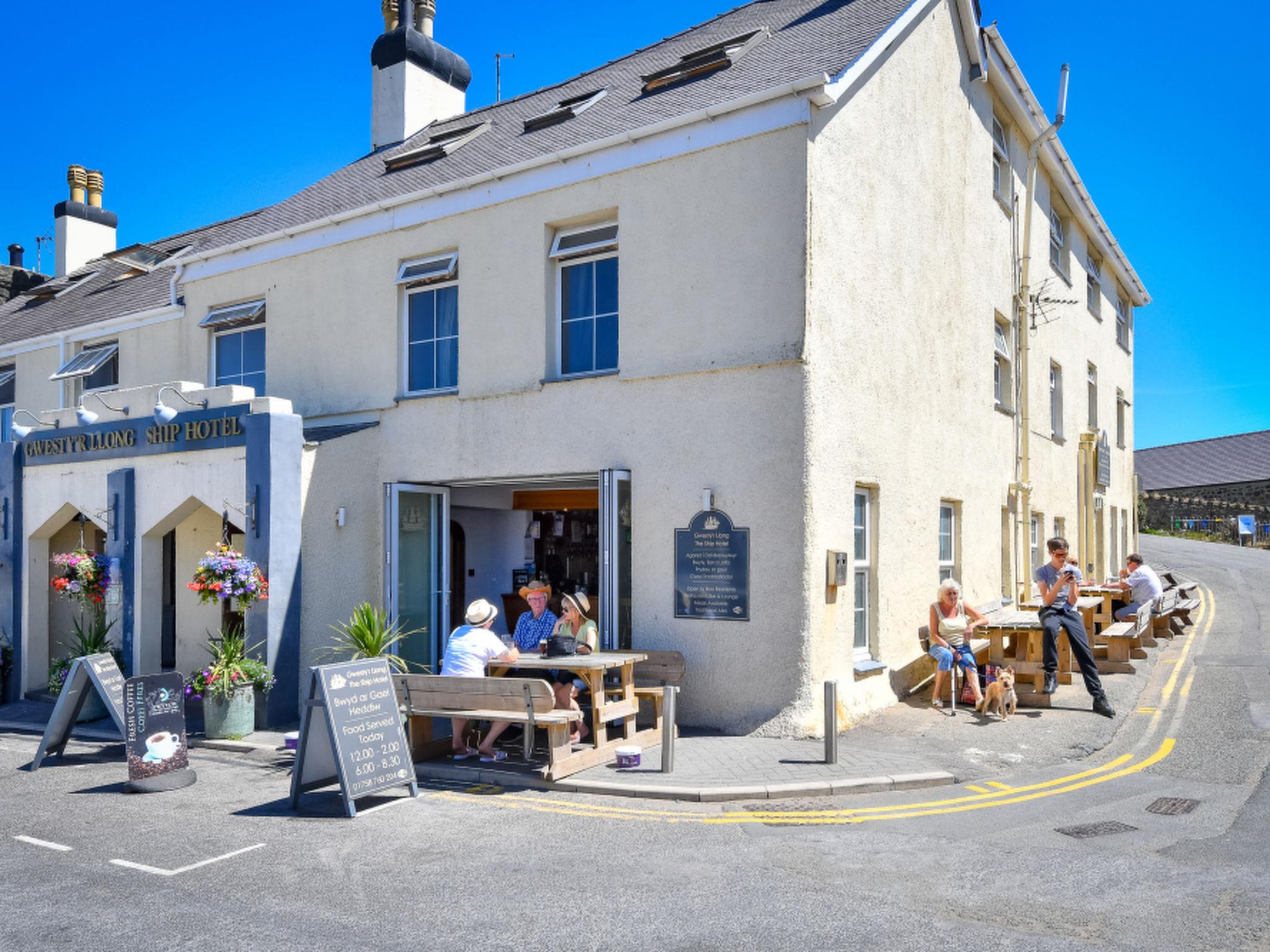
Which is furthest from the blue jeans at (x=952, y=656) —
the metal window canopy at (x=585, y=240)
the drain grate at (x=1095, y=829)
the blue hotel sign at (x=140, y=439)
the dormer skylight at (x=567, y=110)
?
the blue hotel sign at (x=140, y=439)

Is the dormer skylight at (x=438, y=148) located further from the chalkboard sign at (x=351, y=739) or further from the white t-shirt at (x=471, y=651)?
the chalkboard sign at (x=351, y=739)

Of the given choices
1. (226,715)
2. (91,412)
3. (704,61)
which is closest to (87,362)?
(91,412)

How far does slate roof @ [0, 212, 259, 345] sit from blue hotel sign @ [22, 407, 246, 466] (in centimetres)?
300

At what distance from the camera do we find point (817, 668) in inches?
390

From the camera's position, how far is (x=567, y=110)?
44.6 ft

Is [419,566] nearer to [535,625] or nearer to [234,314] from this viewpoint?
[535,625]

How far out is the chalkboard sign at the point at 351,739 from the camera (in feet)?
25.2

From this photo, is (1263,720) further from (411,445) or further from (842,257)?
(411,445)

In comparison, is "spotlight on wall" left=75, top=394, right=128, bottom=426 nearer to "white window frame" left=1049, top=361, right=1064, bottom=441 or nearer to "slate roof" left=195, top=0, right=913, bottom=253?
"slate roof" left=195, top=0, right=913, bottom=253

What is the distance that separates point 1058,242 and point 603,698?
579 inches

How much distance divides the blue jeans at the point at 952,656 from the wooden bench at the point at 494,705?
4.34 meters

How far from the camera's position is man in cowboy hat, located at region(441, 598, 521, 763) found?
360 inches

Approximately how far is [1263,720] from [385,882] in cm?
896

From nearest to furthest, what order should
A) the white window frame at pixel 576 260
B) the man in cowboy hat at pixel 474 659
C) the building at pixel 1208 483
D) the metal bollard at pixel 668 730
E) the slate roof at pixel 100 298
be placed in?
the metal bollard at pixel 668 730, the man in cowboy hat at pixel 474 659, the white window frame at pixel 576 260, the slate roof at pixel 100 298, the building at pixel 1208 483
